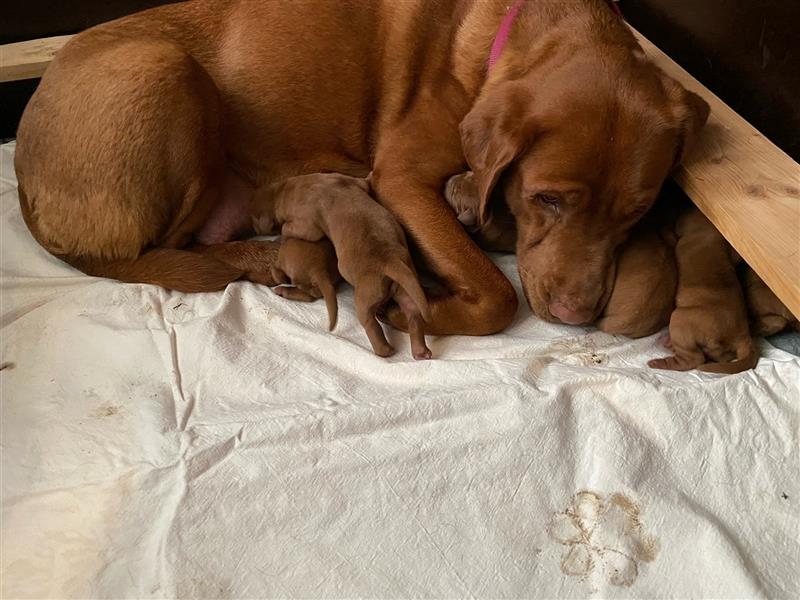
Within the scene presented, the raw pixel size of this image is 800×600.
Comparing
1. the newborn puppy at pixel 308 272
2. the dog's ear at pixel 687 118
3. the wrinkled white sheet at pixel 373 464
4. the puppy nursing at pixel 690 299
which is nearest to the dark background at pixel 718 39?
the dog's ear at pixel 687 118

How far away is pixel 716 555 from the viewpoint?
5.12 feet

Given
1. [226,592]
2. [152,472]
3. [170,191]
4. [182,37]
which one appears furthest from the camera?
[182,37]

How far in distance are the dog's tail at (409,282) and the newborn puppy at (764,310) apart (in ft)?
3.38

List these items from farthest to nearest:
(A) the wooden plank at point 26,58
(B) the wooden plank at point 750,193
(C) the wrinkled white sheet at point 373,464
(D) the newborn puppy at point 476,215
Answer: (A) the wooden plank at point 26,58 → (D) the newborn puppy at point 476,215 → (B) the wooden plank at point 750,193 → (C) the wrinkled white sheet at point 373,464

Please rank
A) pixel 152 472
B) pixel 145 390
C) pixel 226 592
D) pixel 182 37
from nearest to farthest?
1. pixel 226 592
2. pixel 152 472
3. pixel 145 390
4. pixel 182 37

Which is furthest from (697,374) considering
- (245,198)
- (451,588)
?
(245,198)

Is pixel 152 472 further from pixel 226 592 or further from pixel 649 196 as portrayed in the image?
pixel 649 196

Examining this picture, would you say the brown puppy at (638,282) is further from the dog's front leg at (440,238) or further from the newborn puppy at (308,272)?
the newborn puppy at (308,272)

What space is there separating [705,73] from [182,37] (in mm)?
2007

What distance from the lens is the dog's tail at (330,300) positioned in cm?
213

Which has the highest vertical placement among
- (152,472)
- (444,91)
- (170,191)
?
(444,91)

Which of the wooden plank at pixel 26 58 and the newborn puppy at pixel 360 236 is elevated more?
the wooden plank at pixel 26 58

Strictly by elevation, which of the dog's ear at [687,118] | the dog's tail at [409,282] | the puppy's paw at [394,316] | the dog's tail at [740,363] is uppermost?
the dog's ear at [687,118]

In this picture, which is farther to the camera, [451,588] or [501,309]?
[501,309]
